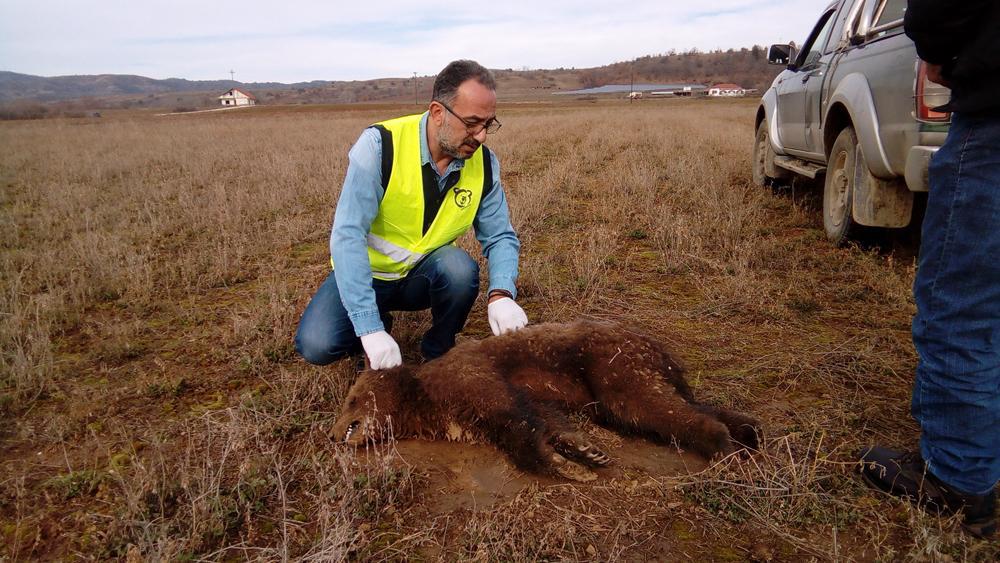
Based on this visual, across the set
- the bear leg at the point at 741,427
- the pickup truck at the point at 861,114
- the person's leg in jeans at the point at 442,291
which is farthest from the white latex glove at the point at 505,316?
the pickup truck at the point at 861,114

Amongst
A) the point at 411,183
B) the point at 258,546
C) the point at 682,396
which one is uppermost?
the point at 411,183

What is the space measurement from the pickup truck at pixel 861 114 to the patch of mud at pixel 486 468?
9.48 ft

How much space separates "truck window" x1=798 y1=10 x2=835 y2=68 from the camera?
682cm

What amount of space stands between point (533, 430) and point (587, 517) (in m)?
0.49

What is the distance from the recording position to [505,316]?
3.51m

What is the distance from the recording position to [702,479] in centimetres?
253

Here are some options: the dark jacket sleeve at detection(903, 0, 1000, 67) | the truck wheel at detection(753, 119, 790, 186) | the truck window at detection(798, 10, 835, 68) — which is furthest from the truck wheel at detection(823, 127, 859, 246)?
the dark jacket sleeve at detection(903, 0, 1000, 67)

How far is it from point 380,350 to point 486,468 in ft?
2.89

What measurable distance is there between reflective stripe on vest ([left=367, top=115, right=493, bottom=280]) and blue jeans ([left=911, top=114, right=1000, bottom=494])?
241 centimetres

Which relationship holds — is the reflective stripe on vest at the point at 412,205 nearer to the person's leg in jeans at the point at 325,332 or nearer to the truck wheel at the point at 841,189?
the person's leg in jeans at the point at 325,332

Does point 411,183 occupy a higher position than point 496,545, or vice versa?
point 411,183

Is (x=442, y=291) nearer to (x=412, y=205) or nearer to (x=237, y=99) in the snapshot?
(x=412, y=205)

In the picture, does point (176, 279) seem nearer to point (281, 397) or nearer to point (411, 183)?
point (281, 397)

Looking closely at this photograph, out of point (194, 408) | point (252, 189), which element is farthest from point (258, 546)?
point (252, 189)
